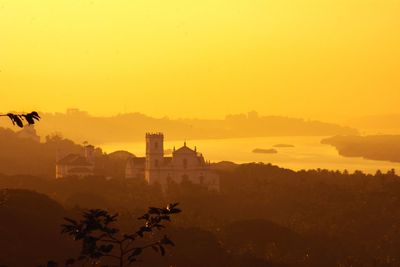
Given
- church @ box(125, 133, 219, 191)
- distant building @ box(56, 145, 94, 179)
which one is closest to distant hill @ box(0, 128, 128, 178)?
distant building @ box(56, 145, 94, 179)

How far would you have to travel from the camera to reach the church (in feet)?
275

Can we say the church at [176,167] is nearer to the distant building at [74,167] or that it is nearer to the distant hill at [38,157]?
the distant building at [74,167]

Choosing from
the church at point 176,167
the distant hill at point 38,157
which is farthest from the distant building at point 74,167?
the church at point 176,167

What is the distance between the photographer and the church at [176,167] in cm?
8388

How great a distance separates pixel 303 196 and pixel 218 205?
13.2 metres

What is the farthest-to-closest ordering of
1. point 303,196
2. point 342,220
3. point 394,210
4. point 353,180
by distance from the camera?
point 353,180
point 303,196
point 394,210
point 342,220

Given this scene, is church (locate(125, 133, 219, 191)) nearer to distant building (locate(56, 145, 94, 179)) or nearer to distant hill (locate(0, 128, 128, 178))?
distant building (locate(56, 145, 94, 179))

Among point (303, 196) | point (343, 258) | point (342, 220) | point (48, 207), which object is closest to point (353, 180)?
point (303, 196)

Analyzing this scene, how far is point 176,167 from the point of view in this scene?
3312 inches

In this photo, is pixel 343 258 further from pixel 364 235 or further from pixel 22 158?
pixel 22 158

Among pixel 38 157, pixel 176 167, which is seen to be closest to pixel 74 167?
Answer: pixel 176 167

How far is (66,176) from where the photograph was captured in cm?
8888

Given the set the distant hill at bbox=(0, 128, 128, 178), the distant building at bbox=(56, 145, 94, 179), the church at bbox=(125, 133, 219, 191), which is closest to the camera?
A: the church at bbox=(125, 133, 219, 191)

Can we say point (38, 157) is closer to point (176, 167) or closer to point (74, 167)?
point (74, 167)
